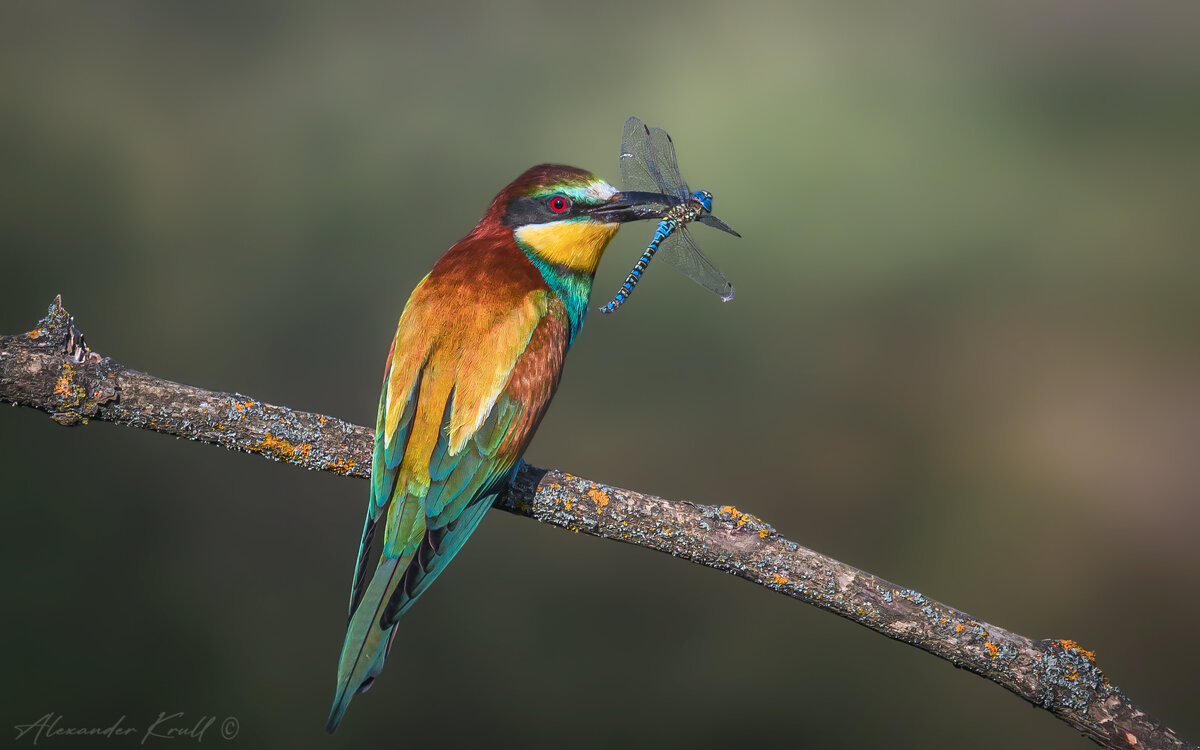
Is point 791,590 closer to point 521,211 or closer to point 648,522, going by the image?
point 648,522

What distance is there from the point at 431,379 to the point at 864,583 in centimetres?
70

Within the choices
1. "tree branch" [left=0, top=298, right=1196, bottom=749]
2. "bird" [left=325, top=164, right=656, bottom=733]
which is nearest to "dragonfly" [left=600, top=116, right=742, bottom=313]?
"bird" [left=325, top=164, right=656, bottom=733]

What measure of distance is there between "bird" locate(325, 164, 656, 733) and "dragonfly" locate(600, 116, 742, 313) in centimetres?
44

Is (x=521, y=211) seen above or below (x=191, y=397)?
above

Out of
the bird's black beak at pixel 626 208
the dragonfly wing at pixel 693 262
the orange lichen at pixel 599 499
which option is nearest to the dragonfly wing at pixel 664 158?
the dragonfly wing at pixel 693 262

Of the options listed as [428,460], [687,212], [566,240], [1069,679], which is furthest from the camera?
[687,212]

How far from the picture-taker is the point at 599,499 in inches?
50.3

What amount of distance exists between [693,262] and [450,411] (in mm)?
862

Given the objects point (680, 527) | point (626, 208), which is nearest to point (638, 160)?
point (626, 208)

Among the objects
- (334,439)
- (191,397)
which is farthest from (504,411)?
(191,397)

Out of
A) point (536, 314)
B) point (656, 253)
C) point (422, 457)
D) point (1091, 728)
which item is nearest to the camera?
point (1091, 728)

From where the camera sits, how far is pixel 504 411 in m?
1.35

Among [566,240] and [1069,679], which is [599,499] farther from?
[1069,679]

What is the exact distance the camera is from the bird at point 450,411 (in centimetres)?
124
